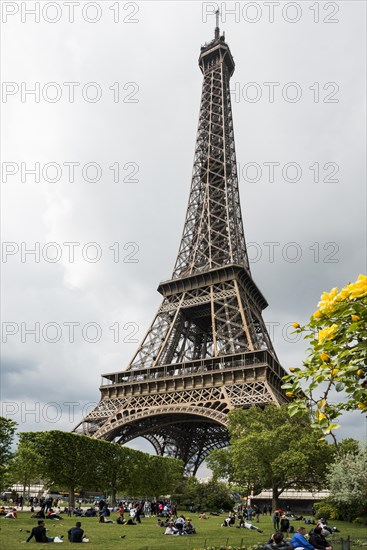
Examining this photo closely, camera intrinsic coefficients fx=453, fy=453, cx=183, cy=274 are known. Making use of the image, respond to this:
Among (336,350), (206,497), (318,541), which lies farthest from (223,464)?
(336,350)

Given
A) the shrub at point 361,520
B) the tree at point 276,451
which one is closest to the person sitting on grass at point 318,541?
the shrub at point 361,520

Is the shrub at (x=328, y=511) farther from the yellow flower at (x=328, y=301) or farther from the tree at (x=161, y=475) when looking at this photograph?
the yellow flower at (x=328, y=301)

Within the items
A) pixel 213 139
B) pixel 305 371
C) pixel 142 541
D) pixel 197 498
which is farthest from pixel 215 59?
pixel 305 371

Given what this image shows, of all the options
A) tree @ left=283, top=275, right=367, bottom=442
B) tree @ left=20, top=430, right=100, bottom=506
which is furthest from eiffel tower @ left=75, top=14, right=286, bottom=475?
tree @ left=283, top=275, right=367, bottom=442

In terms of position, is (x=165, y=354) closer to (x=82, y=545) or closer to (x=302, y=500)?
(x=302, y=500)

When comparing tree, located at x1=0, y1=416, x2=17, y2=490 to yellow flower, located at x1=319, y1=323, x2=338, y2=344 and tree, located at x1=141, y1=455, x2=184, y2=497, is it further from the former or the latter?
yellow flower, located at x1=319, y1=323, x2=338, y2=344

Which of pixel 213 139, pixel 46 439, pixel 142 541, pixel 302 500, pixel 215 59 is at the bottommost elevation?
pixel 302 500
